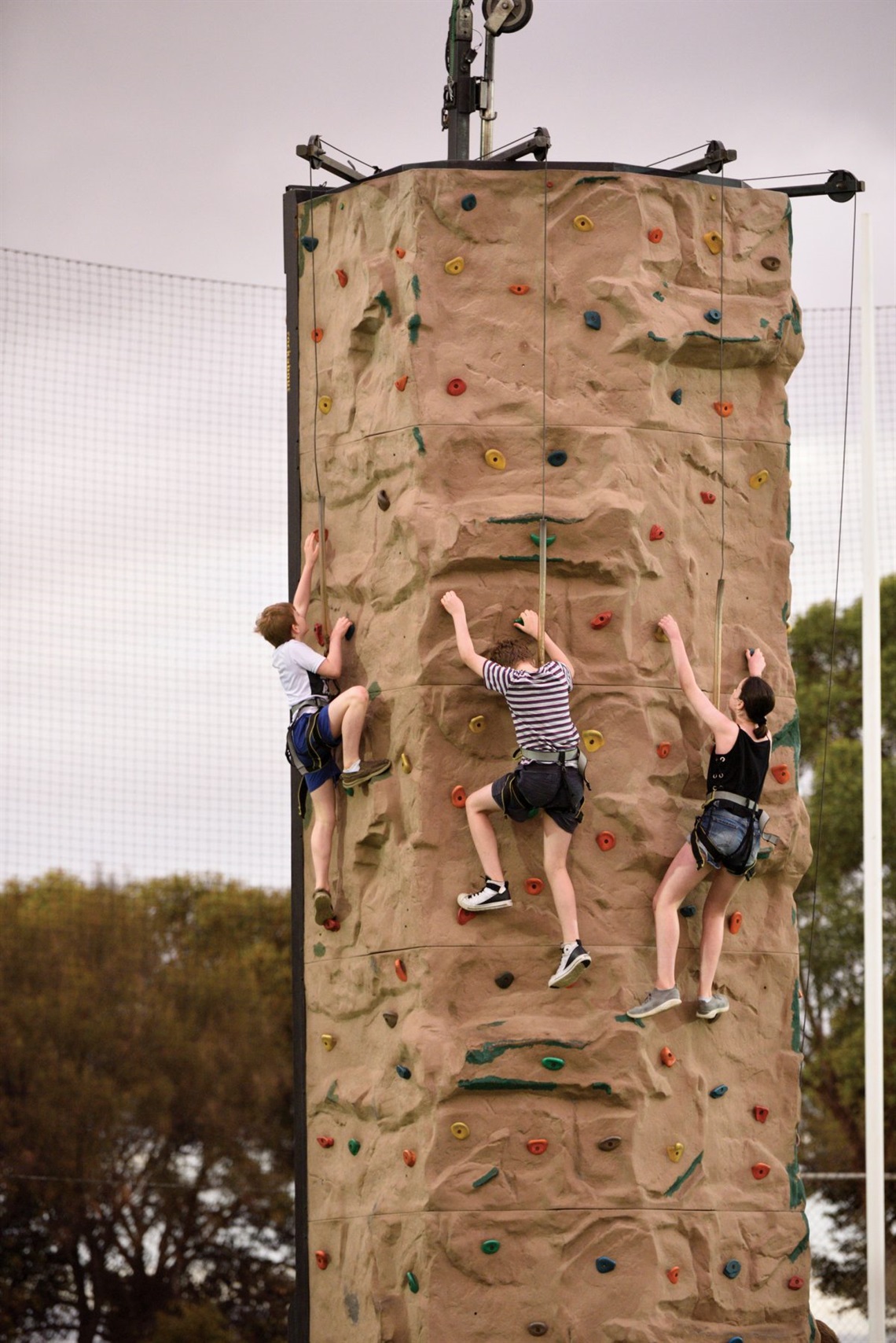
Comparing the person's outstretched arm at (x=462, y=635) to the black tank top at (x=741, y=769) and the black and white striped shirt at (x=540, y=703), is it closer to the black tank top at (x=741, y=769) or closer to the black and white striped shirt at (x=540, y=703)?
the black and white striped shirt at (x=540, y=703)

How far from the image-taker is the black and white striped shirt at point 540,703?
28.6ft

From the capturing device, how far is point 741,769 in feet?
29.4

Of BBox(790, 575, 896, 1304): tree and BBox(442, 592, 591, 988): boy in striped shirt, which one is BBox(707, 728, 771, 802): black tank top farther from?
BBox(790, 575, 896, 1304): tree

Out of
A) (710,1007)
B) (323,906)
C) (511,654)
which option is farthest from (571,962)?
(511,654)

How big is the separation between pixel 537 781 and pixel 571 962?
810 mm

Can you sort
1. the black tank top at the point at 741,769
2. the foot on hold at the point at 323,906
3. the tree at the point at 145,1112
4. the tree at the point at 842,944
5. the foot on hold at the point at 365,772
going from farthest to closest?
1. the tree at the point at 842,944
2. the tree at the point at 145,1112
3. the foot on hold at the point at 323,906
4. the foot on hold at the point at 365,772
5. the black tank top at the point at 741,769

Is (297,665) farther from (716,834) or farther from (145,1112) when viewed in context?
(145,1112)

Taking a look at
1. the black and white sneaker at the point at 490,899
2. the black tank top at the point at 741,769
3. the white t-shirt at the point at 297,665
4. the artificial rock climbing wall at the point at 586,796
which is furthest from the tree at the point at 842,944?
the black and white sneaker at the point at 490,899

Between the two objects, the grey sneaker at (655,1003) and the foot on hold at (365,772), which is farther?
the foot on hold at (365,772)

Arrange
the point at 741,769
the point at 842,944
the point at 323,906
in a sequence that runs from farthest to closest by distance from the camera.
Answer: the point at 842,944
the point at 323,906
the point at 741,769

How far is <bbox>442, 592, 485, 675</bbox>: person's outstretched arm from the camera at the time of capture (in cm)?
881

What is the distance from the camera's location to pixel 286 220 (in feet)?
32.6

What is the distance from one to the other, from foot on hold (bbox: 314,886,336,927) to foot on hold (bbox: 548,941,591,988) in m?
1.15

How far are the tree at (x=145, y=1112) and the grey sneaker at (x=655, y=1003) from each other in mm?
10239
